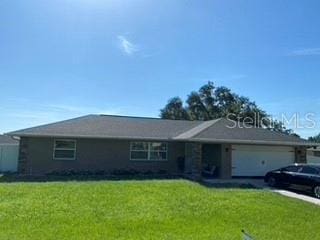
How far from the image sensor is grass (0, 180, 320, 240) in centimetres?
941

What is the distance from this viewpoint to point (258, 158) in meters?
24.0

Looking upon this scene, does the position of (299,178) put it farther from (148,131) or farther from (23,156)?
(23,156)

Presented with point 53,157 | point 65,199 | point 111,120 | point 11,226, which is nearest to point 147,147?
point 111,120

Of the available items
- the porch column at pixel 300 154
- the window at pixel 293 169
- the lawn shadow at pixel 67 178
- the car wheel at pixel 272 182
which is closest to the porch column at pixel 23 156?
the lawn shadow at pixel 67 178

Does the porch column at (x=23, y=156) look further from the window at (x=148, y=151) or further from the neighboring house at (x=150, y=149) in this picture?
the window at (x=148, y=151)

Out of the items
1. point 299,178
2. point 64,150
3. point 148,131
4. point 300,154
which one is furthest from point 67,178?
point 300,154

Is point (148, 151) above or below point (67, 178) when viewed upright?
above

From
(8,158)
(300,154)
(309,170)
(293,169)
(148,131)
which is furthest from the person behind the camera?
(8,158)

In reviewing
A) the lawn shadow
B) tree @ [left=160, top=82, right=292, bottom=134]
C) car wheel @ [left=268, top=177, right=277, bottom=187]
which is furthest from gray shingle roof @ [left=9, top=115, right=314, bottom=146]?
tree @ [left=160, top=82, right=292, bottom=134]

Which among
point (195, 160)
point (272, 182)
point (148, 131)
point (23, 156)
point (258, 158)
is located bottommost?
point (272, 182)

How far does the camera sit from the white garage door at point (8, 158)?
2580 centimetres

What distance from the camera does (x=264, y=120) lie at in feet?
164

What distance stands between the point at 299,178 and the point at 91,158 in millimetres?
12167

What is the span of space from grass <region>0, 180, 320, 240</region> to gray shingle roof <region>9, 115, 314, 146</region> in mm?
5975
